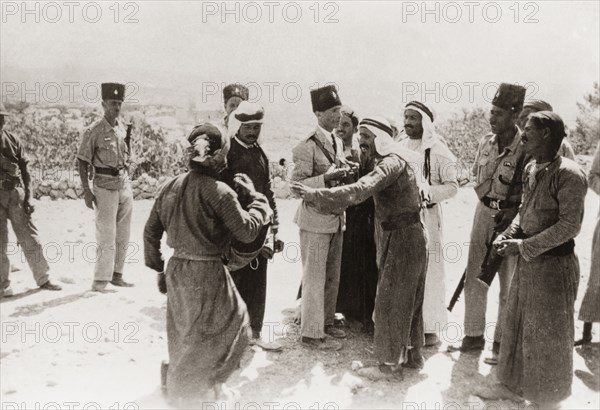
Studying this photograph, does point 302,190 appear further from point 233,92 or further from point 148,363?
point 233,92

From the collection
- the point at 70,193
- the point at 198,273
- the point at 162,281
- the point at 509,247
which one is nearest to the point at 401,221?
the point at 509,247

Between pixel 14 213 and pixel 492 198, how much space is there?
4.79 m

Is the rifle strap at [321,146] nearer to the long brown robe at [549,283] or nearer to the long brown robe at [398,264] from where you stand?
the long brown robe at [398,264]

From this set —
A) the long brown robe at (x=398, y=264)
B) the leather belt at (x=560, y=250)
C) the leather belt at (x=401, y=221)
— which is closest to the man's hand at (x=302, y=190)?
the long brown robe at (x=398, y=264)

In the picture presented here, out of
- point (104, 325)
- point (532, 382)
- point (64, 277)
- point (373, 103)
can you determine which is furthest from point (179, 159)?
point (373, 103)

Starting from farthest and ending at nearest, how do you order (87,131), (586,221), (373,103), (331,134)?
(373,103) → (586,221) → (87,131) → (331,134)

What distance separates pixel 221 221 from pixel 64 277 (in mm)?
3690

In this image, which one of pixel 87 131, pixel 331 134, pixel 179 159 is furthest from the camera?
pixel 179 159

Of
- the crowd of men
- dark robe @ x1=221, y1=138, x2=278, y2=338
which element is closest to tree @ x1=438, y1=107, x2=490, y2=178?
the crowd of men

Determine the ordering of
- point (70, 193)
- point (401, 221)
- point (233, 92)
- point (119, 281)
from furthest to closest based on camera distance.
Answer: point (70, 193) → point (119, 281) → point (233, 92) → point (401, 221)

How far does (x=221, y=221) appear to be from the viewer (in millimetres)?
3477

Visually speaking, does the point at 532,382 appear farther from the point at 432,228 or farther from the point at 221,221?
the point at 221,221

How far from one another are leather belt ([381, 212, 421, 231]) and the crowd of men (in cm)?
1

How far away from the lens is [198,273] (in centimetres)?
346
